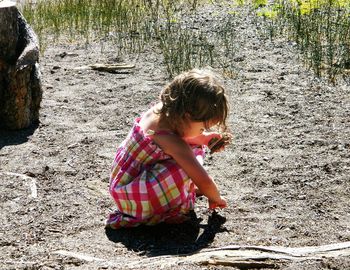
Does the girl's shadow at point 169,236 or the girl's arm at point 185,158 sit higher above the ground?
the girl's arm at point 185,158

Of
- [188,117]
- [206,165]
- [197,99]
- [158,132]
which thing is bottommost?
[206,165]

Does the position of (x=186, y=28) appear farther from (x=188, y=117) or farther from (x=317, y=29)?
(x=188, y=117)

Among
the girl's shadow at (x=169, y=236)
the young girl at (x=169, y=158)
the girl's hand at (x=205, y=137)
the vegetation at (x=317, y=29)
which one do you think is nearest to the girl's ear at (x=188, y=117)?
the young girl at (x=169, y=158)

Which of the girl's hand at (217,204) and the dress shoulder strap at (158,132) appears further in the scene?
the girl's hand at (217,204)

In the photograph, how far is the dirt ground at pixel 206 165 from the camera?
3.82 meters

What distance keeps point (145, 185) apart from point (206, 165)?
126 centimetres

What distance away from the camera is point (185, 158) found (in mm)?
3824

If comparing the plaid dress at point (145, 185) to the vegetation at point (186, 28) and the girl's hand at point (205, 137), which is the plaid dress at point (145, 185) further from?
the vegetation at point (186, 28)

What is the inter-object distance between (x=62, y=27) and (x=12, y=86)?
378 centimetres

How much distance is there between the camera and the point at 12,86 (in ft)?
18.9

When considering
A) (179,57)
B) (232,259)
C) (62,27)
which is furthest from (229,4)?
(232,259)

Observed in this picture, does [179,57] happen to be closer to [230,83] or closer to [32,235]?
[230,83]

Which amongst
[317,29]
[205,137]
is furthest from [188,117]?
[317,29]

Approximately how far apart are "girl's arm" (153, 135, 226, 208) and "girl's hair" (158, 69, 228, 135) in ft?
→ 0.38
